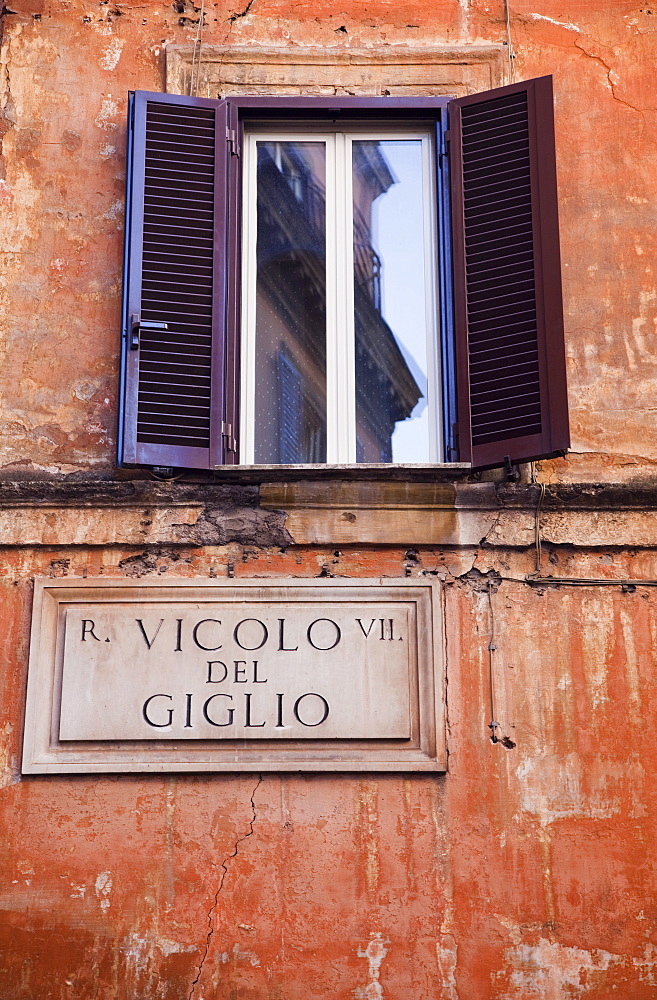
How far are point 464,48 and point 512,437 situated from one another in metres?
2.07

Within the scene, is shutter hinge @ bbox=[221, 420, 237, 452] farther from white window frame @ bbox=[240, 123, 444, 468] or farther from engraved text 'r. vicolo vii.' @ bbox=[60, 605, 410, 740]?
engraved text 'r. vicolo vii.' @ bbox=[60, 605, 410, 740]

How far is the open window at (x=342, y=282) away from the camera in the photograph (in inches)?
229

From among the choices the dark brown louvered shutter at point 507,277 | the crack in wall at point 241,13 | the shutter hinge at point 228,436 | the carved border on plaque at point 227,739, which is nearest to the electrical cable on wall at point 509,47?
the dark brown louvered shutter at point 507,277

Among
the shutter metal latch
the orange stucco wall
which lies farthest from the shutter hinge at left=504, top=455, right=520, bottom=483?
the shutter metal latch

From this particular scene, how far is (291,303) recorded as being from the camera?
20.3 ft

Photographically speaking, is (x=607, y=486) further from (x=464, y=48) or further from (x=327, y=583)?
(x=464, y=48)

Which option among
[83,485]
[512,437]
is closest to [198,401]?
[83,485]

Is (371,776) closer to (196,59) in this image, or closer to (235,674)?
(235,674)

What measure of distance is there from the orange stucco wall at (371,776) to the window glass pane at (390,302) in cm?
61

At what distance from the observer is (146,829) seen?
17.5 ft

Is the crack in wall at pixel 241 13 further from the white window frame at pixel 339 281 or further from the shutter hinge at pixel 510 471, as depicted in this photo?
the shutter hinge at pixel 510 471

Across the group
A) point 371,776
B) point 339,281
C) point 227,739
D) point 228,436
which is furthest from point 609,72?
point 227,739

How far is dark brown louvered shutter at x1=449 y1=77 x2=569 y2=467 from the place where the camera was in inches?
226

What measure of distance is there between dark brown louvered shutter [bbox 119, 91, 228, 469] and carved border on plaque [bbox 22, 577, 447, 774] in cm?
58
